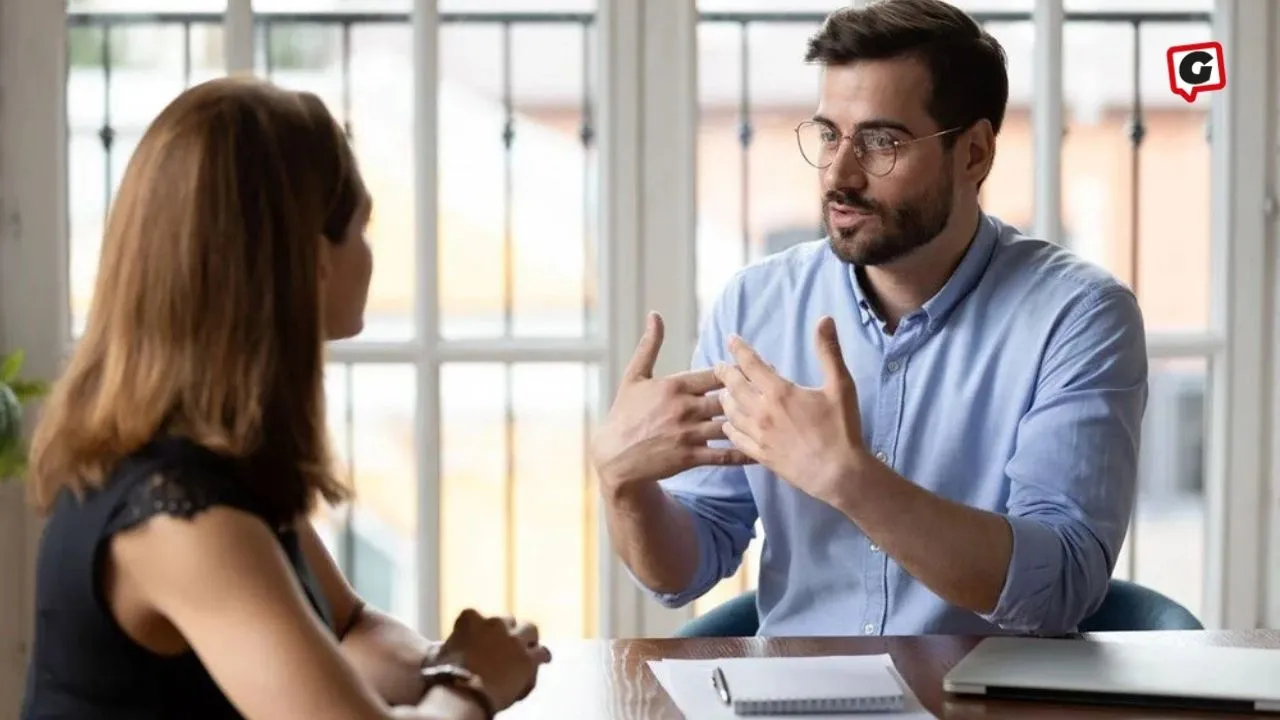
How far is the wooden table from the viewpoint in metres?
1.46

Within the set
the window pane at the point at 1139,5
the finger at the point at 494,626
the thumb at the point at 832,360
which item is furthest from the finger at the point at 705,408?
the window pane at the point at 1139,5

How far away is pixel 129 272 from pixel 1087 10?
2345 millimetres

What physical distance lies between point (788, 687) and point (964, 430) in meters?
0.68

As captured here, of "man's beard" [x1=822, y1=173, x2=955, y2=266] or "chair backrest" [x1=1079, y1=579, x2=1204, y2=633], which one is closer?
"chair backrest" [x1=1079, y1=579, x2=1204, y2=633]

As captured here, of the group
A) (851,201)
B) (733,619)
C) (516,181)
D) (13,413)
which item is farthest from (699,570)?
(516,181)

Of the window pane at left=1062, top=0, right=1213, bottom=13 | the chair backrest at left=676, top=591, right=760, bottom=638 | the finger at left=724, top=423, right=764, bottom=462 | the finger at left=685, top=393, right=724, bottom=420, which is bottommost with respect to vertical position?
the chair backrest at left=676, top=591, right=760, bottom=638

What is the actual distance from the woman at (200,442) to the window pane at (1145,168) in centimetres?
216

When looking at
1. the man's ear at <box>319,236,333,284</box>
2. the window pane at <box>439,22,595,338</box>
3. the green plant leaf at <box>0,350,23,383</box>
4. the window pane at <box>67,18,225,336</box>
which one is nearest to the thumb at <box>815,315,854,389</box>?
the man's ear at <box>319,236,333,284</box>

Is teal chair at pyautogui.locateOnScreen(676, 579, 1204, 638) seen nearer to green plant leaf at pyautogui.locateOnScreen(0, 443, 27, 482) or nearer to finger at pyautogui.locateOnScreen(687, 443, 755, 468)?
finger at pyautogui.locateOnScreen(687, 443, 755, 468)

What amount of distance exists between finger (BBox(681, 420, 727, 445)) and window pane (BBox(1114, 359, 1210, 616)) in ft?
4.96

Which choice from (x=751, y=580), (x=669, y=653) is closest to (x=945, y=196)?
(x=669, y=653)

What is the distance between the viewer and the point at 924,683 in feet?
5.06

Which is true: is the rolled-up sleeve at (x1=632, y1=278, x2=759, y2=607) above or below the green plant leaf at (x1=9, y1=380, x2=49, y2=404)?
below

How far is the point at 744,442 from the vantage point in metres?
1.81
